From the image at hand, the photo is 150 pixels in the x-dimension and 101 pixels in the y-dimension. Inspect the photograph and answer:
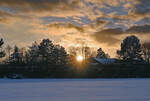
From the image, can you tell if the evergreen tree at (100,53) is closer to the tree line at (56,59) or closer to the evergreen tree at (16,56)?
the tree line at (56,59)

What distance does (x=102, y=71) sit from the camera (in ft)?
95.1

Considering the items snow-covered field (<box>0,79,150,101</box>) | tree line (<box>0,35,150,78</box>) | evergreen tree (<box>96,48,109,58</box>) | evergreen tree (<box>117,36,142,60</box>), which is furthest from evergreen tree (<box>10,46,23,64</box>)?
snow-covered field (<box>0,79,150,101</box>)

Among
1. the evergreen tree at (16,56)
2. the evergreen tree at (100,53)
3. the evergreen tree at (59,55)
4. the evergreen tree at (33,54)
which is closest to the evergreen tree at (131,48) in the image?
the evergreen tree at (59,55)

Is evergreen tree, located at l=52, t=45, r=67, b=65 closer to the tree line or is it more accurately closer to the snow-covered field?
the tree line

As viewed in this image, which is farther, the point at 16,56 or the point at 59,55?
A: the point at 16,56

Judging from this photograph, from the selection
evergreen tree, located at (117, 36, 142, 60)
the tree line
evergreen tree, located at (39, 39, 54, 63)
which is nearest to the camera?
the tree line

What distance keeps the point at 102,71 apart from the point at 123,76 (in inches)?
124

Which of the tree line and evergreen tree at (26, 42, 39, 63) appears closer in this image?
the tree line

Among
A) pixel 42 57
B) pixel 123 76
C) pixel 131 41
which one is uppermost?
pixel 131 41

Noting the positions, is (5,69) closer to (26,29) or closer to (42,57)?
(26,29)

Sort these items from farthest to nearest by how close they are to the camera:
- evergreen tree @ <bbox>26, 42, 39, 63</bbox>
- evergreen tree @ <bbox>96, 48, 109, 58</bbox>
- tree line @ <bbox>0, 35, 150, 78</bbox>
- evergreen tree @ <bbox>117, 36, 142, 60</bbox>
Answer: evergreen tree @ <bbox>96, 48, 109, 58</bbox>, evergreen tree @ <bbox>26, 42, 39, 63</bbox>, evergreen tree @ <bbox>117, 36, 142, 60</bbox>, tree line @ <bbox>0, 35, 150, 78</bbox>

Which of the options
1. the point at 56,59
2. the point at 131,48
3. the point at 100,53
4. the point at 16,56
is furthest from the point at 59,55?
the point at 131,48

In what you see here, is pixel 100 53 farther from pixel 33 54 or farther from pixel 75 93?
pixel 75 93

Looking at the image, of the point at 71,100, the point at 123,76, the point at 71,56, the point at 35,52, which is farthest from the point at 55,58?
the point at 71,100
